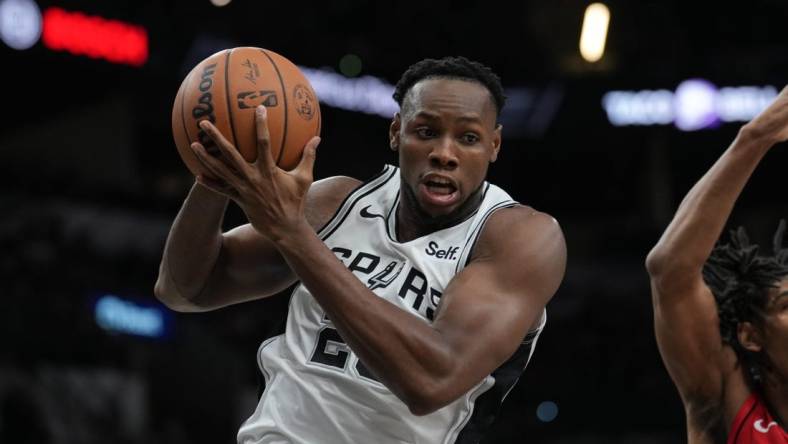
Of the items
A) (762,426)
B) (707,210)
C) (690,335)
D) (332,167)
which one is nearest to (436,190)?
(707,210)

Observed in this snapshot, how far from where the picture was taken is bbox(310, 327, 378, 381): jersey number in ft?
10.8

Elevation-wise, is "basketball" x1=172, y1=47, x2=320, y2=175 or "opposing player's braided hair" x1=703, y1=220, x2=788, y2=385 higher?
"basketball" x1=172, y1=47, x2=320, y2=175

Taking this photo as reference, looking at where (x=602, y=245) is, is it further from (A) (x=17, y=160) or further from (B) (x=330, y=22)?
(A) (x=17, y=160)

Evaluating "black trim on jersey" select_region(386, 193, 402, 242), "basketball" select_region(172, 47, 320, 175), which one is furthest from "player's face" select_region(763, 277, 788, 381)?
"basketball" select_region(172, 47, 320, 175)

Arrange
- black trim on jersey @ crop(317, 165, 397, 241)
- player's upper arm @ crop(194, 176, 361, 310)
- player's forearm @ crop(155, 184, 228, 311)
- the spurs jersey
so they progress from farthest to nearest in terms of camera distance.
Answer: player's upper arm @ crop(194, 176, 361, 310) < black trim on jersey @ crop(317, 165, 397, 241) < player's forearm @ crop(155, 184, 228, 311) < the spurs jersey

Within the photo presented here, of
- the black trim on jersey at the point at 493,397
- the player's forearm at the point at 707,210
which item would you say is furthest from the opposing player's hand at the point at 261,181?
the player's forearm at the point at 707,210

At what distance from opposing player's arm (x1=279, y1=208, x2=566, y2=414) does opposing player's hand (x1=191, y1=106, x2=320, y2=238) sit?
0.06m

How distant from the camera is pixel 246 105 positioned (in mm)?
2949

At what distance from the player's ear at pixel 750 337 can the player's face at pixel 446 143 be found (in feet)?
3.70

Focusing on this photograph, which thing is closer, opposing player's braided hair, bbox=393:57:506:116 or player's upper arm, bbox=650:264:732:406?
opposing player's braided hair, bbox=393:57:506:116

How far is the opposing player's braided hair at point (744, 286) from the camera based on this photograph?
399 cm

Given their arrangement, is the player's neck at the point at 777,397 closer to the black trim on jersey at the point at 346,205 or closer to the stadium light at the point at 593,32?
the black trim on jersey at the point at 346,205

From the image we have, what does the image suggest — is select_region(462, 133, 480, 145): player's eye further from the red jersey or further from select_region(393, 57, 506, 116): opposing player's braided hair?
the red jersey

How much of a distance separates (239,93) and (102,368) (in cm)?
928
